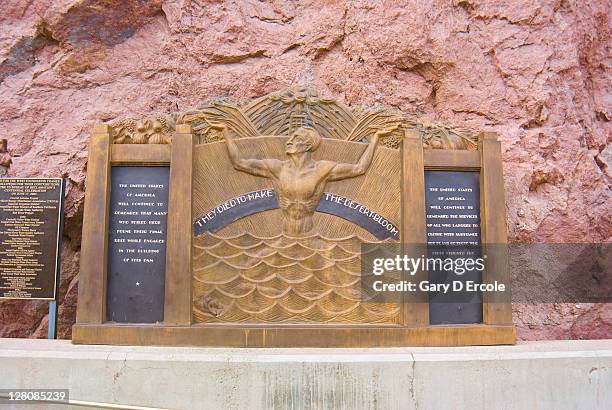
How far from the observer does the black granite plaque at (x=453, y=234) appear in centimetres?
479

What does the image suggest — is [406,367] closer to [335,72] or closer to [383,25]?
[335,72]

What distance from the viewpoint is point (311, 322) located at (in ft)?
15.3

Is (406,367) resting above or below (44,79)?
below

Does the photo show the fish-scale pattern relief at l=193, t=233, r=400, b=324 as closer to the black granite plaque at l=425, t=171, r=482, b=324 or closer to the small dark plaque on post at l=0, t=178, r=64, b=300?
the black granite plaque at l=425, t=171, r=482, b=324

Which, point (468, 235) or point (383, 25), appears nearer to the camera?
point (468, 235)

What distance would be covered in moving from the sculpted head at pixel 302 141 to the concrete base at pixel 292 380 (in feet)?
5.83

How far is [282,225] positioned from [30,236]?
239 centimetres

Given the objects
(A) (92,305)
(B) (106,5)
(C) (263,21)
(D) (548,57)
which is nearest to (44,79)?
(B) (106,5)

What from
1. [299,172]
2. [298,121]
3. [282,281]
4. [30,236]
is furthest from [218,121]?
[30,236]

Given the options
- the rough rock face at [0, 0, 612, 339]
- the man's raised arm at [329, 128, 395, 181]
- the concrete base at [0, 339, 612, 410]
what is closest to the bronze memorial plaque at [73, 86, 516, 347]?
the man's raised arm at [329, 128, 395, 181]

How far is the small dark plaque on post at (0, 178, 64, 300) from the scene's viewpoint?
511cm

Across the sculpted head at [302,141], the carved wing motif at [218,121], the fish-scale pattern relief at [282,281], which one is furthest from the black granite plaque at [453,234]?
the carved wing motif at [218,121]

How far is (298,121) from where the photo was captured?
507 cm

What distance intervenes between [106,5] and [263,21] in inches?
70.5
